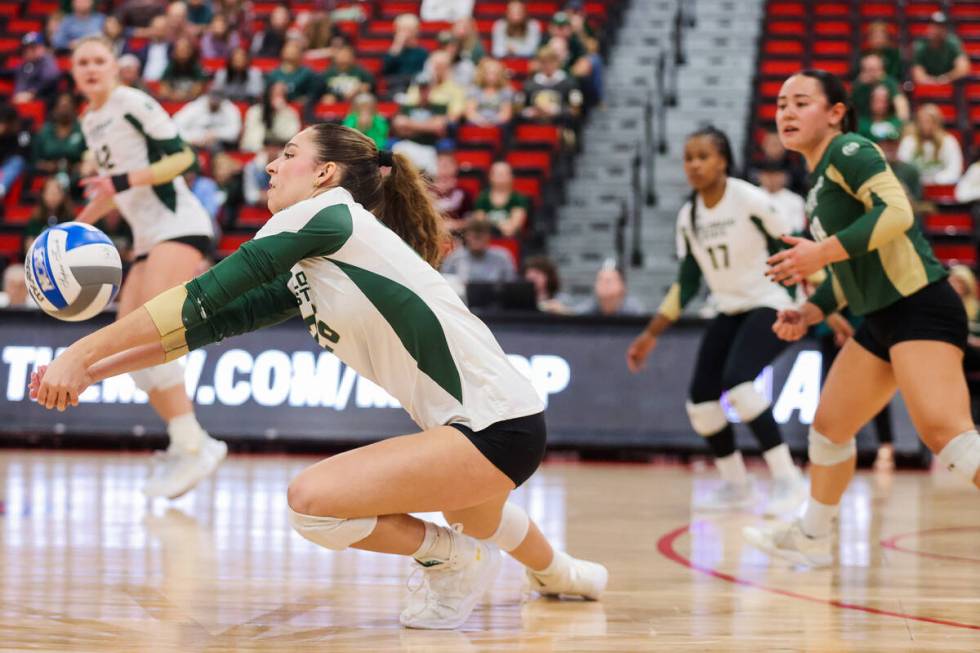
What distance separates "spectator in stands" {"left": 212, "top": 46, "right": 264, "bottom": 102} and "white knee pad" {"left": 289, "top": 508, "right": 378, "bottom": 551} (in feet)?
35.9

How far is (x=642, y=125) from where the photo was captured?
46.6 ft

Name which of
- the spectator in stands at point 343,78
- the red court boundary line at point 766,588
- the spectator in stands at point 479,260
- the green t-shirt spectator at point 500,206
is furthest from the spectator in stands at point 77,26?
the red court boundary line at point 766,588

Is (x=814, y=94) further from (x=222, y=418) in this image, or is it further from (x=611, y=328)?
(x=222, y=418)

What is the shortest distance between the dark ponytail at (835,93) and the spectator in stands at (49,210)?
8.12 metres

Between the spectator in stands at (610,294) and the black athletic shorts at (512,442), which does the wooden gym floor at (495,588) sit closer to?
the black athletic shorts at (512,442)

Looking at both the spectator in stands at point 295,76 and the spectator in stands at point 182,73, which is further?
the spectator in stands at point 182,73

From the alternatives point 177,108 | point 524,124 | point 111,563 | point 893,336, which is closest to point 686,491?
point 893,336

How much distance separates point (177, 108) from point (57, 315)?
1084 cm

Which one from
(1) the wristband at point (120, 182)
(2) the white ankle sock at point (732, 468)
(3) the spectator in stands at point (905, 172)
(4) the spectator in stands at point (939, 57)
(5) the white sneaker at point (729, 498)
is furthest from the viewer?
(4) the spectator in stands at point (939, 57)

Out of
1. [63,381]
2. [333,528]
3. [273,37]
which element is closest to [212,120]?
[273,37]

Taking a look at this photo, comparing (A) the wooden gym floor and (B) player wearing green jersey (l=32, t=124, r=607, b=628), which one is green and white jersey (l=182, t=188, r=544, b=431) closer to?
(B) player wearing green jersey (l=32, t=124, r=607, b=628)

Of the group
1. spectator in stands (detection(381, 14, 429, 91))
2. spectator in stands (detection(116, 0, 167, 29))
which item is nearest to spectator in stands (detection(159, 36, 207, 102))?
spectator in stands (detection(116, 0, 167, 29))

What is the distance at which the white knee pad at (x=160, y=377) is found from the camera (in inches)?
257

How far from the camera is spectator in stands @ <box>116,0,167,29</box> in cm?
1603
